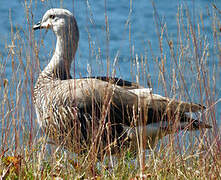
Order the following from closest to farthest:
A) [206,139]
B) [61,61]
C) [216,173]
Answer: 1. [216,173]
2. [206,139]
3. [61,61]

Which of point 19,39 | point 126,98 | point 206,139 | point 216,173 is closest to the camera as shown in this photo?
point 216,173

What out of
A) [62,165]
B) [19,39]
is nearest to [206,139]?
[62,165]

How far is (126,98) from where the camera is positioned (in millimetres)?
4734

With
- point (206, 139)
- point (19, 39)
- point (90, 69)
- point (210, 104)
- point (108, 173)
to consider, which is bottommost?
point (108, 173)

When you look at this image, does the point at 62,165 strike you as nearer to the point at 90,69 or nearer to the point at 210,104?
the point at 90,69

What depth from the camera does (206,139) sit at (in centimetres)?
312

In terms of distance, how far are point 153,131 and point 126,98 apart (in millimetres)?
542

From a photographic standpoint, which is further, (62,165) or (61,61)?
(61,61)

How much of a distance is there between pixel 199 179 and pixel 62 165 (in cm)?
93

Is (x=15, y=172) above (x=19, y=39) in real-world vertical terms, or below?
below

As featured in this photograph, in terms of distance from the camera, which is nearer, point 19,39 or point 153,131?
point 19,39

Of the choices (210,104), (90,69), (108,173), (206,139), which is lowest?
(108,173)

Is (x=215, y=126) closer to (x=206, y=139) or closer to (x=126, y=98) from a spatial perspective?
(x=206, y=139)

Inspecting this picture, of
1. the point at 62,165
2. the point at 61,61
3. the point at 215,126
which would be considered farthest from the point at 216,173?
the point at 61,61
